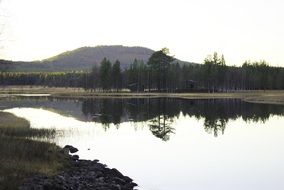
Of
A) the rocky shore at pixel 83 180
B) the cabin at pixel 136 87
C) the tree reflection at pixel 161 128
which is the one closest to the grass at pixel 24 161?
the rocky shore at pixel 83 180

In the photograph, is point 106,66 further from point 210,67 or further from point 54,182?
point 54,182

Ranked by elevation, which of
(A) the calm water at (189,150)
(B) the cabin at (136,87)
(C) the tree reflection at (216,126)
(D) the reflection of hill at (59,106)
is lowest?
(A) the calm water at (189,150)

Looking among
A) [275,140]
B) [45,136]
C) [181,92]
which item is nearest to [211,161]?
[275,140]

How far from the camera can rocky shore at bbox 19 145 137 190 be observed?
1748 centimetres

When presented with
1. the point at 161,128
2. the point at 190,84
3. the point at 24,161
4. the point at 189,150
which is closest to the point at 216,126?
the point at 161,128

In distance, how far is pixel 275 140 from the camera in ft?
131

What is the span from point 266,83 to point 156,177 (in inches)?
5879

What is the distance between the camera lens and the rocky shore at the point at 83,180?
688 inches

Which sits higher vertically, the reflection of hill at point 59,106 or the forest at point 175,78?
the forest at point 175,78

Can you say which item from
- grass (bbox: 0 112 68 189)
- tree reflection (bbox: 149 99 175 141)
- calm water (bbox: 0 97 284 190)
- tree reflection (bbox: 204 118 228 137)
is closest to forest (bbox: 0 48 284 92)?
tree reflection (bbox: 149 99 175 141)

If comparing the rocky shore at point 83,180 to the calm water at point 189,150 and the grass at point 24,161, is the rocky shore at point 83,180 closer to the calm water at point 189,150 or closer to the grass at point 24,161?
the grass at point 24,161

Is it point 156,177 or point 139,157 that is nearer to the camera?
point 156,177

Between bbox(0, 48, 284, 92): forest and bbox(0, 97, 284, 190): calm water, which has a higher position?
bbox(0, 48, 284, 92): forest

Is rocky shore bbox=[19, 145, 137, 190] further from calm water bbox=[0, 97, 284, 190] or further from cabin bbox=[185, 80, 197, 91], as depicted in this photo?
cabin bbox=[185, 80, 197, 91]
